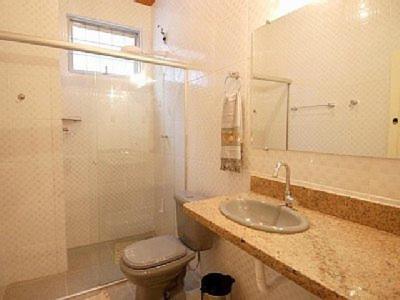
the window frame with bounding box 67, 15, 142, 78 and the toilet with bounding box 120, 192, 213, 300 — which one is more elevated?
the window frame with bounding box 67, 15, 142, 78

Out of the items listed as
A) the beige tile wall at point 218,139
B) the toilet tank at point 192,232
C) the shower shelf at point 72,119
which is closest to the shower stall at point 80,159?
the shower shelf at point 72,119

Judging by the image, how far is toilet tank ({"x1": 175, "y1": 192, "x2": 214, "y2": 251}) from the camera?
175 cm

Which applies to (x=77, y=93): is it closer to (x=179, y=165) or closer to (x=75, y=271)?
(x=179, y=165)

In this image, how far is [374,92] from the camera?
0.97 m

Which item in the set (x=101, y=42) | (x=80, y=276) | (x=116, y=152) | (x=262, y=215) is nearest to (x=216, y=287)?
(x=262, y=215)

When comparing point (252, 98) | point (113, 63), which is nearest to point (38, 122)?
point (113, 63)

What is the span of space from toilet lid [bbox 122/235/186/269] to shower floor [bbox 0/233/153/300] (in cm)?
63

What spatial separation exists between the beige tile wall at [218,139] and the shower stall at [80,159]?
0.26m

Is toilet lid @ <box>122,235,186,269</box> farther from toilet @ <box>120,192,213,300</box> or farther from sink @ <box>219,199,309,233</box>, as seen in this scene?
sink @ <box>219,199,309,233</box>

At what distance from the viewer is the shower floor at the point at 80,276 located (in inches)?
74.0

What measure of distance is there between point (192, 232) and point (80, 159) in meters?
1.36

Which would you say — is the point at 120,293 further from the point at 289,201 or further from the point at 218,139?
the point at 289,201

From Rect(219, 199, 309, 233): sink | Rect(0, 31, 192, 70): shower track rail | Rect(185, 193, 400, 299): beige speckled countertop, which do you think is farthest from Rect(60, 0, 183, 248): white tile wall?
Rect(185, 193, 400, 299): beige speckled countertop

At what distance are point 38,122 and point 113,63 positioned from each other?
2.88 ft
